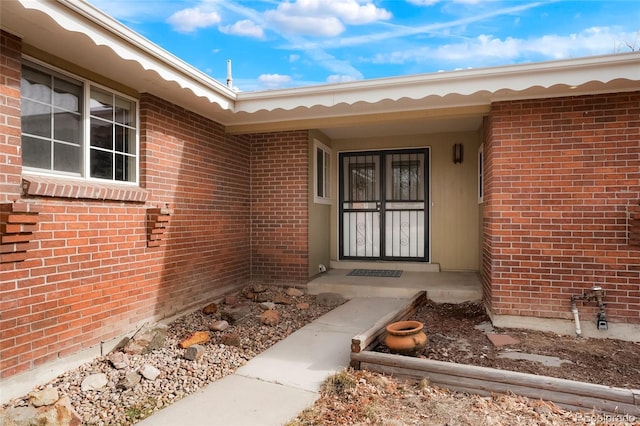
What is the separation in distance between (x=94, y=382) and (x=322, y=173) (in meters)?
4.93

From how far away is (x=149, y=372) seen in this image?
10.6 feet

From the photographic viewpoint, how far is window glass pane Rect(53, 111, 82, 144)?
340cm

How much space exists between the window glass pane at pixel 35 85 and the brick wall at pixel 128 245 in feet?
0.68

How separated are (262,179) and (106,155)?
2857 millimetres

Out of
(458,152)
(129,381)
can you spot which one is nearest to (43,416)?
(129,381)

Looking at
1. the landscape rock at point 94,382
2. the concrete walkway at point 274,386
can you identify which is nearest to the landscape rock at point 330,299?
the concrete walkway at point 274,386

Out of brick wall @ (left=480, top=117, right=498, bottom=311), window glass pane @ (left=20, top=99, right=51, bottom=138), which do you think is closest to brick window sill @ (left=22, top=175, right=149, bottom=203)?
window glass pane @ (left=20, top=99, right=51, bottom=138)

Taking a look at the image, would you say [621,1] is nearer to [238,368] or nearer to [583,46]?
[583,46]

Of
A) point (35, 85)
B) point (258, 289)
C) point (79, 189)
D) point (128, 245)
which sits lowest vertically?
point (258, 289)

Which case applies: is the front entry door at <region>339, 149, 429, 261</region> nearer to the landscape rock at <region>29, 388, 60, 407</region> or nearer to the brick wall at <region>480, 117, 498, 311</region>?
the brick wall at <region>480, 117, 498, 311</region>

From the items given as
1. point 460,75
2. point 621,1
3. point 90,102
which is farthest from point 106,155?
point 621,1

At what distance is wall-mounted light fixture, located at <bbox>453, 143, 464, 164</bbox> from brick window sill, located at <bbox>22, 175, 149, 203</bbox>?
5.17m

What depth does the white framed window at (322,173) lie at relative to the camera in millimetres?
6730

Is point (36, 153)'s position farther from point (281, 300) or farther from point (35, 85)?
point (281, 300)
